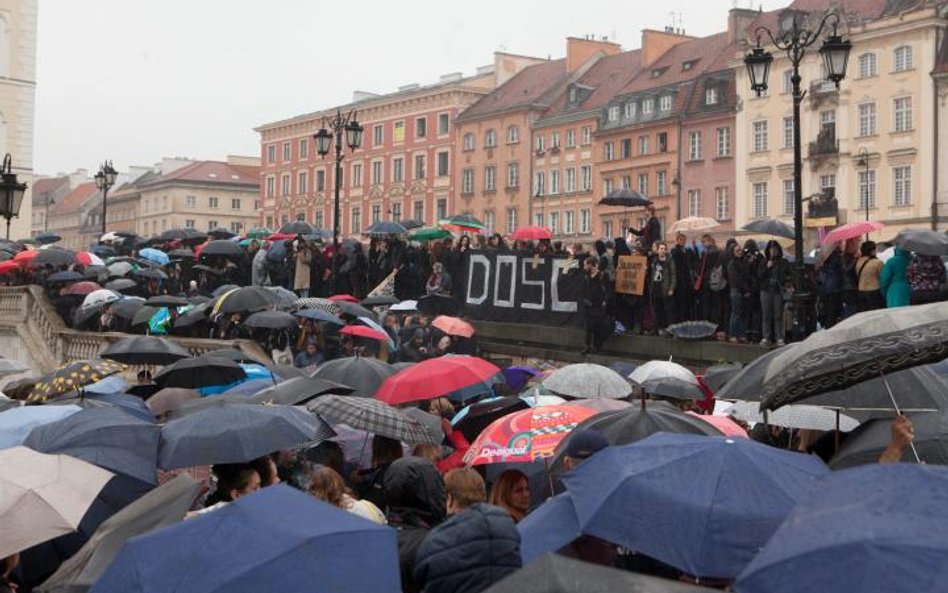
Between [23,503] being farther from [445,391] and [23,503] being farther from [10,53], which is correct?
[10,53]

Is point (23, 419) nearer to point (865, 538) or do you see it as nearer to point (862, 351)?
point (862, 351)

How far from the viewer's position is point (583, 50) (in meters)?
87.3

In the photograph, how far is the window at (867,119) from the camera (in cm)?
6353

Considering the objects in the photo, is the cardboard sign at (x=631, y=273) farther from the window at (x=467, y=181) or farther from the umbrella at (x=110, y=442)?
the window at (x=467, y=181)

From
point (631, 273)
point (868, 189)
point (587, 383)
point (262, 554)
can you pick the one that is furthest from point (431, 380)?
point (868, 189)

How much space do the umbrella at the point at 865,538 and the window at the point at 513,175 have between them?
269ft

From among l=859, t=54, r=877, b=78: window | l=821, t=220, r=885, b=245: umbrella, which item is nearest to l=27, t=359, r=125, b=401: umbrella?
l=821, t=220, r=885, b=245: umbrella

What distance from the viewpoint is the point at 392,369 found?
1443cm

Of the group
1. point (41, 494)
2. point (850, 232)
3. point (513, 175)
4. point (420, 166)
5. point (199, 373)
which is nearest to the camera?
point (41, 494)

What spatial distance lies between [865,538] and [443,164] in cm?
8857

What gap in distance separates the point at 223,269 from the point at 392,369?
1770cm

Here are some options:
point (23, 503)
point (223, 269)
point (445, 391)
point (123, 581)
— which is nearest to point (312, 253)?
point (223, 269)

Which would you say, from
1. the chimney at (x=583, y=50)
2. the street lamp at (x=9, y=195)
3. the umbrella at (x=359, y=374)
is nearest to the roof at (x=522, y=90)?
the chimney at (x=583, y=50)

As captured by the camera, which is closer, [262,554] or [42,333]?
[262,554]
